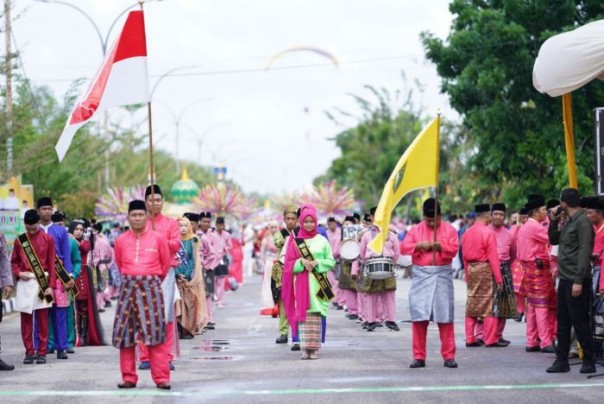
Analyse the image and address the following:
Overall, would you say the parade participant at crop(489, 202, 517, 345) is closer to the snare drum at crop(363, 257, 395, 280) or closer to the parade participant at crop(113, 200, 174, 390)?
the snare drum at crop(363, 257, 395, 280)

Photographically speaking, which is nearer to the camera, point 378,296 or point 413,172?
point 413,172

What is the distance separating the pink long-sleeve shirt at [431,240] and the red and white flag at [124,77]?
3.34m

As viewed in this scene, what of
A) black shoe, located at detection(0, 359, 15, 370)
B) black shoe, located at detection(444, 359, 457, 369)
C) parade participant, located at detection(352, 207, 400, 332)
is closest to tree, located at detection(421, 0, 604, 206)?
parade participant, located at detection(352, 207, 400, 332)

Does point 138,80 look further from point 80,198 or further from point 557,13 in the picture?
point 80,198

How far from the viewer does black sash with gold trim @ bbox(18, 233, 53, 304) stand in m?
16.1

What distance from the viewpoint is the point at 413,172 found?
50.3ft

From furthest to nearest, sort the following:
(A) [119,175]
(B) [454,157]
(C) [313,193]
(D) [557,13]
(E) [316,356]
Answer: (A) [119,175] < (C) [313,193] < (B) [454,157] < (D) [557,13] < (E) [316,356]

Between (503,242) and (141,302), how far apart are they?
6.92 metres

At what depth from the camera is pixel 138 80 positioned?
1477 centimetres

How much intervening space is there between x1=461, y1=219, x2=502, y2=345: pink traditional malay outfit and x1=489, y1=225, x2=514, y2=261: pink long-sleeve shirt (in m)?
0.64

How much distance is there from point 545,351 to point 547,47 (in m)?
Result: 4.13

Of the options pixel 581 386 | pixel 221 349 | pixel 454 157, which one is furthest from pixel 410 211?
pixel 581 386

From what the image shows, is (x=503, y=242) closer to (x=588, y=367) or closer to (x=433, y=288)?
(x=433, y=288)

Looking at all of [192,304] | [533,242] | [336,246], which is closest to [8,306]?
[336,246]
